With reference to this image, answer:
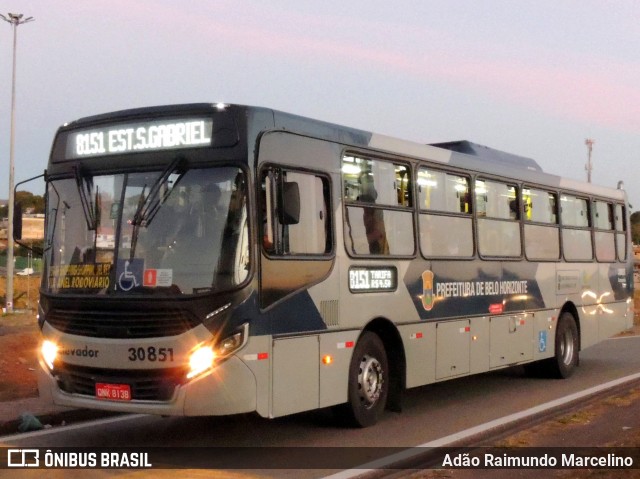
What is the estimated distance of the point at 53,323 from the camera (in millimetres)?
9242

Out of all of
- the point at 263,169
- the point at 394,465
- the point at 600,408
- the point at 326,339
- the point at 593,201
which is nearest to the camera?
the point at 394,465

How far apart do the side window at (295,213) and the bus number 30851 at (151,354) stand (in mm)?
1291

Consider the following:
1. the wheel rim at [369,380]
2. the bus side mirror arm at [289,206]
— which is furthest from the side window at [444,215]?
the bus side mirror arm at [289,206]

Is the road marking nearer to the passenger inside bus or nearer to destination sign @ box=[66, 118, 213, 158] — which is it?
the passenger inside bus

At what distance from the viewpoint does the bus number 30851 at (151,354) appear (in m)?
8.46

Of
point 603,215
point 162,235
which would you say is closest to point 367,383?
point 162,235

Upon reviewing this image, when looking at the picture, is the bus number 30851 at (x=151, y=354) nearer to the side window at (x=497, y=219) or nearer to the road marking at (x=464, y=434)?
the road marking at (x=464, y=434)

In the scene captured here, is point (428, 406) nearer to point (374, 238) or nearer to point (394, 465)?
point (374, 238)

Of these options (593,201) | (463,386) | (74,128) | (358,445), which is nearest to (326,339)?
(358,445)

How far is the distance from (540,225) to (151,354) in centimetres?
812

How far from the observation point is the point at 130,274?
8.69 m

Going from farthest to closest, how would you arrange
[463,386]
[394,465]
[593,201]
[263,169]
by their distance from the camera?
1. [593,201]
2. [463,386]
3. [263,169]
4. [394,465]

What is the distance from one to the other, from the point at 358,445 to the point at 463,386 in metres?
5.29

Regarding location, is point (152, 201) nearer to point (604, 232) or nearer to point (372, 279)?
point (372, 279)
